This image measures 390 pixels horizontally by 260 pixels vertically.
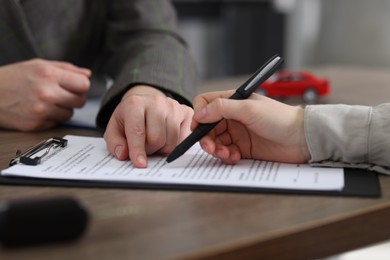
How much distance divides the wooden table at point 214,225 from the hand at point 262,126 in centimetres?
10

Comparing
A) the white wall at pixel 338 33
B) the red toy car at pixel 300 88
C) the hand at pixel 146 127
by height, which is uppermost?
the hand at pixel 146 127

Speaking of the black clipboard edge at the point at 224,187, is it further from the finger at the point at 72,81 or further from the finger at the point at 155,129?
the finger at the point at 72,81

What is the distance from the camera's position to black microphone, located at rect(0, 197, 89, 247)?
374 millimetres

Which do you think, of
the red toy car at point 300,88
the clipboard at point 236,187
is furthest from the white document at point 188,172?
the red toy car at point 300,88

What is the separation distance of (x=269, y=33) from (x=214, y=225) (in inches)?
103

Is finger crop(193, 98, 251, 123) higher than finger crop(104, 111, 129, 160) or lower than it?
higher

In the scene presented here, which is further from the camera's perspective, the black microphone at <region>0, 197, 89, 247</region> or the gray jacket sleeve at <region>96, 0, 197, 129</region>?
the gray jacket sleeve at <region>96, 0, 197, 129</region>

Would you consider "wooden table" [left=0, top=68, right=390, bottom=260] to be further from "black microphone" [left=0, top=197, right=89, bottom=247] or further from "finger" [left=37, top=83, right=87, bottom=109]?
"finger" [left=37, top=83, right=87, bottom=109]

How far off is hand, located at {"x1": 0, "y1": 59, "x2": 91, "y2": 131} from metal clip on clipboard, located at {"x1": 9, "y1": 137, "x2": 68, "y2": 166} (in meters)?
0.16

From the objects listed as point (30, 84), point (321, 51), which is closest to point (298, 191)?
point (30, 84)

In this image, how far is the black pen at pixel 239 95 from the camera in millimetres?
603

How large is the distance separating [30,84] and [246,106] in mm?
391

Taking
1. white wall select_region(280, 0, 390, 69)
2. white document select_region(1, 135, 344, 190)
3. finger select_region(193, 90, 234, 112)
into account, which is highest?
finger select_region(193, 90, 234, 112)

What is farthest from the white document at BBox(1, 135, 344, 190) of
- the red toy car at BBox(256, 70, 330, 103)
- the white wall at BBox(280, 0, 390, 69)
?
the white wall at BBox(280, 0, 390, 69)
